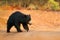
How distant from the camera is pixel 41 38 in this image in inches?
384

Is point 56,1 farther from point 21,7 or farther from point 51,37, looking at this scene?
point 51,37

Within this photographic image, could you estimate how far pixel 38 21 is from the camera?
72.7 ft

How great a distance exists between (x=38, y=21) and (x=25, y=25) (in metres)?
9.97

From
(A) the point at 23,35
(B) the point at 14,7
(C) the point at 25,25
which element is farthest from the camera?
(B) the point at 14,7

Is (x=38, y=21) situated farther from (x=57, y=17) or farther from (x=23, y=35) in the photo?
(x=23, y=35)

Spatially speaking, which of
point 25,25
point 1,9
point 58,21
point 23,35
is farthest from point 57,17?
point 23,35

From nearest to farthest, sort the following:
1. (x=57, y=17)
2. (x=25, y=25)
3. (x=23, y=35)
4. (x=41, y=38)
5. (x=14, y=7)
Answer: (x=41, y=38), (x=23, y=35), (x=25, y=25), (x=57, y=17), (x=14, y=7)

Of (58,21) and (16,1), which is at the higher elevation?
(16,1)

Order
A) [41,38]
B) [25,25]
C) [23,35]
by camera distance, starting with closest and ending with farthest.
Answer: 1. [41,38]
2. [23,35]
3. [25,25]

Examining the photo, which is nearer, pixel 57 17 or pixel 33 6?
pixel 57 17

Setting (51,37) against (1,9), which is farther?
(1,9)

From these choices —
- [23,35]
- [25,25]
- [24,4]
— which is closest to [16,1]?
[24,4]

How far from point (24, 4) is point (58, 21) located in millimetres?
5256

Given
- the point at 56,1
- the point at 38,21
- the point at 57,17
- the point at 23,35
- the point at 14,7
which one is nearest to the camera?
A: the point at 23,35
